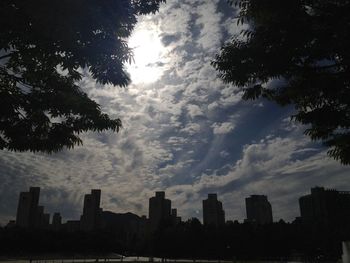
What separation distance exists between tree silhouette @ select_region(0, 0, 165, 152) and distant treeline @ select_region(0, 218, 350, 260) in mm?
92243

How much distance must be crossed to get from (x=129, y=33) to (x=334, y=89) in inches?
223

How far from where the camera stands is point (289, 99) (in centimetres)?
1066

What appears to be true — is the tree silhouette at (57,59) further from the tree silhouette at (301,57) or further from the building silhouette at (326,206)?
the building silhouette at (326,206)

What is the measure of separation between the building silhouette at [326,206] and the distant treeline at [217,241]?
4459mm

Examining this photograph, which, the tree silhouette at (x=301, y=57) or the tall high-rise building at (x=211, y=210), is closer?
the tree silhouette at (x=301, y=57)

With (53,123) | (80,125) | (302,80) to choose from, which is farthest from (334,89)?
(53,123)

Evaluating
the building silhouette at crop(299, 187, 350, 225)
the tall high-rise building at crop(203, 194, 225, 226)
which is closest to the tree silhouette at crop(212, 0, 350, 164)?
the building silhouette at crop(299, 187, 350, 225)

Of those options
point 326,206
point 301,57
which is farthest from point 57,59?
point 326,206

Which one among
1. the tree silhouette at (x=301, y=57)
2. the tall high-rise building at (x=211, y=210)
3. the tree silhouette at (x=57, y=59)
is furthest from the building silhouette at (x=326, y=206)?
the tree silhouette at (x=57, y=59)

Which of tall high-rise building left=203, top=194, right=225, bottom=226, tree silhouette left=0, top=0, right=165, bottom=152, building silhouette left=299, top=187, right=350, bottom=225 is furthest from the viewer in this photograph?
tall high-rise building left=203, top=194, right=225, bottom=226

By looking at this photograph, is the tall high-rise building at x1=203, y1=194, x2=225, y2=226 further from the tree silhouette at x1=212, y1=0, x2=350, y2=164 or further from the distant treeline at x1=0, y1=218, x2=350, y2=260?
the tree silhouette at x1=212, y1=0, x2=350, y2=164

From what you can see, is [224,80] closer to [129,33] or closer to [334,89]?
[334,89]

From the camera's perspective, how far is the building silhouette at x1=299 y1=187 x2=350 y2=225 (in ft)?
339

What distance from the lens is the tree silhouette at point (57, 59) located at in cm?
600
